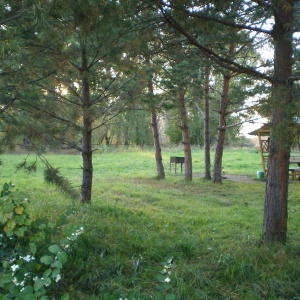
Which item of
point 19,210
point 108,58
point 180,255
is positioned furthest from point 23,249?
point 108,58

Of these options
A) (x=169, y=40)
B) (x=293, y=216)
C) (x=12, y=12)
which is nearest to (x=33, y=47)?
(x=12, y=12)

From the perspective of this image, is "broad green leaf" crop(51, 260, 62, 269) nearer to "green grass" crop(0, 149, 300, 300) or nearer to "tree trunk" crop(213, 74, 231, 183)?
"green grass" crop(0, 149, 300, 300)

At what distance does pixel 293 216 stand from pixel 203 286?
4.62 meters

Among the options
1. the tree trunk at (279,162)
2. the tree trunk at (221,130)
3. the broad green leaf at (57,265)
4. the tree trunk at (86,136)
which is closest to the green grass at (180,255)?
the tree trunk at (279,162)

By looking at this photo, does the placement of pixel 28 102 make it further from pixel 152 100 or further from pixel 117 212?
pixel 152 100

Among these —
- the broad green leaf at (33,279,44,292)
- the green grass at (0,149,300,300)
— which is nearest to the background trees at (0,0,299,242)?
the green grass at (0,149,300,300)

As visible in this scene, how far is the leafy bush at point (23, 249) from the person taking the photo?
2480mm

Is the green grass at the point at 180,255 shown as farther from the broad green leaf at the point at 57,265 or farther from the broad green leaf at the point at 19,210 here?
the broad green leaf at the point at 19,210

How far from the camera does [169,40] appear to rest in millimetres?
5891

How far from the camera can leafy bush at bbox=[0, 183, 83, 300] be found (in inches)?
97.7

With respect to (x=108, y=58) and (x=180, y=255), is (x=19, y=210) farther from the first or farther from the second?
(x=108, y=58)

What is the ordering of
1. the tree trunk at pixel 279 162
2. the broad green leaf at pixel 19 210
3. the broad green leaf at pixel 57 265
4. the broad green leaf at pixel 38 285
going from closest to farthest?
the broad green leaf at pixel 38 285 < the broad green leaf at pixel 57 265 < the broad green leaf at pixel 19 210 < the tree trunk at pixel 279 162

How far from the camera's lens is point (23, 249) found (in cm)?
314

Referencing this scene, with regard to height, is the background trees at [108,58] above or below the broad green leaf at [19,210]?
above
